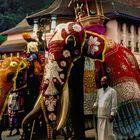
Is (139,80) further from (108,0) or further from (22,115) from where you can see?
(108,0)

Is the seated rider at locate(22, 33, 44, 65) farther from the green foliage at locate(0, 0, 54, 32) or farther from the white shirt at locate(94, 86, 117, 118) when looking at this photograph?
the green foliage at locate(0, 0, 54, 32)

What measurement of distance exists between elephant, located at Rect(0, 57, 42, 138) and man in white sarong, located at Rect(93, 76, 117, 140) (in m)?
1.79

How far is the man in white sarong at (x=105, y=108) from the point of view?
695 cm

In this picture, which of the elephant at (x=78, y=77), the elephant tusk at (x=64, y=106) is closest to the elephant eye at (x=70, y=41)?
the elephant at (x=78, y=77)

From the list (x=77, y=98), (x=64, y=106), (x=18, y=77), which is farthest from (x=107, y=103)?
(x=18, y=77)

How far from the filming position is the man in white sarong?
6.95 metres

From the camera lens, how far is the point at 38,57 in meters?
8.67

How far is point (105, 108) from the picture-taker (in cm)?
696

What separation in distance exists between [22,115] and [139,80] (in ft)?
7.97

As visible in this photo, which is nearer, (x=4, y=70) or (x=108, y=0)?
(x=4, y=70)

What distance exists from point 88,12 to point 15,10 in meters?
69.1

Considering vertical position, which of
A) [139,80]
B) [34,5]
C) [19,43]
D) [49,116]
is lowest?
[49,116]

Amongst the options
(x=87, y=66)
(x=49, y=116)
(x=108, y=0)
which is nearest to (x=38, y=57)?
(x=87, y=66)

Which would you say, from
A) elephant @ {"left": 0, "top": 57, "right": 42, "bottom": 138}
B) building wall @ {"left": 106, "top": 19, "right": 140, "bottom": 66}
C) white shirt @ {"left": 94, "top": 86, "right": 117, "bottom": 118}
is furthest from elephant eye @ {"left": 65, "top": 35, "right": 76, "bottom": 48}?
building wall @ {"left": 106, "top": 19, "right": 140, "bottom": 66}
